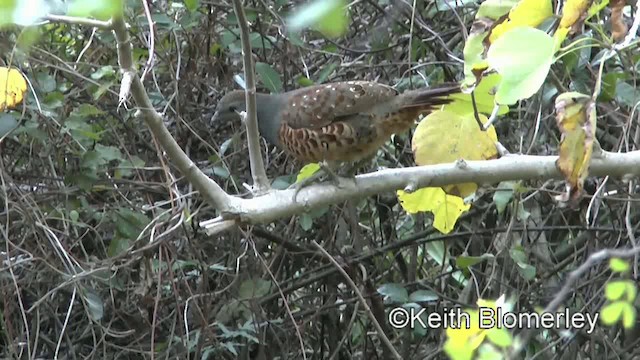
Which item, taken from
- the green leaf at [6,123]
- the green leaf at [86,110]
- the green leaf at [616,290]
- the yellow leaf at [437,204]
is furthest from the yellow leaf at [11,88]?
the green leaf at [616,290]

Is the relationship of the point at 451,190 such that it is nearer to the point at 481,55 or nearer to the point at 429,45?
the point at 481,55

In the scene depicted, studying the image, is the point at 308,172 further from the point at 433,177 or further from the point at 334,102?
the point at 334,102

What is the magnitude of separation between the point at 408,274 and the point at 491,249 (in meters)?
0.37

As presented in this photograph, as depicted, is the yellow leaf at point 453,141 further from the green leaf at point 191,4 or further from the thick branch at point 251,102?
the green leaf at point 191,4

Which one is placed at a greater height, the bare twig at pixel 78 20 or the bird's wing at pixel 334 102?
the bare twig at pixel 78 20

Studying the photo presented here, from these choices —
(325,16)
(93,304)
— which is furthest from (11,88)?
(325,16)

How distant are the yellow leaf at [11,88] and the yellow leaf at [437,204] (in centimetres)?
102

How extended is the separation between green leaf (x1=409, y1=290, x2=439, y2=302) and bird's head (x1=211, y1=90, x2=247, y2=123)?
87cm

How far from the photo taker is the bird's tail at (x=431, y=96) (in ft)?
7.49

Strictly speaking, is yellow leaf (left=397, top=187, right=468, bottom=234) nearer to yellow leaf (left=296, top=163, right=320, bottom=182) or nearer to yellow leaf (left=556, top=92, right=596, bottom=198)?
yellow leaf (left=296, top=163, right=320, bottom=182)

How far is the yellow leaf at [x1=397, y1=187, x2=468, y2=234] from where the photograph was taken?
2285 mm

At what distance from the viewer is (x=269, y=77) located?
3201 mm

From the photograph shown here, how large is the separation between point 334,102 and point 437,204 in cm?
59

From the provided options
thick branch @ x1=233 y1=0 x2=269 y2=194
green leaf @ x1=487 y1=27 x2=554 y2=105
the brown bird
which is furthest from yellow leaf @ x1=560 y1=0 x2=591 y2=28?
the brown bird
